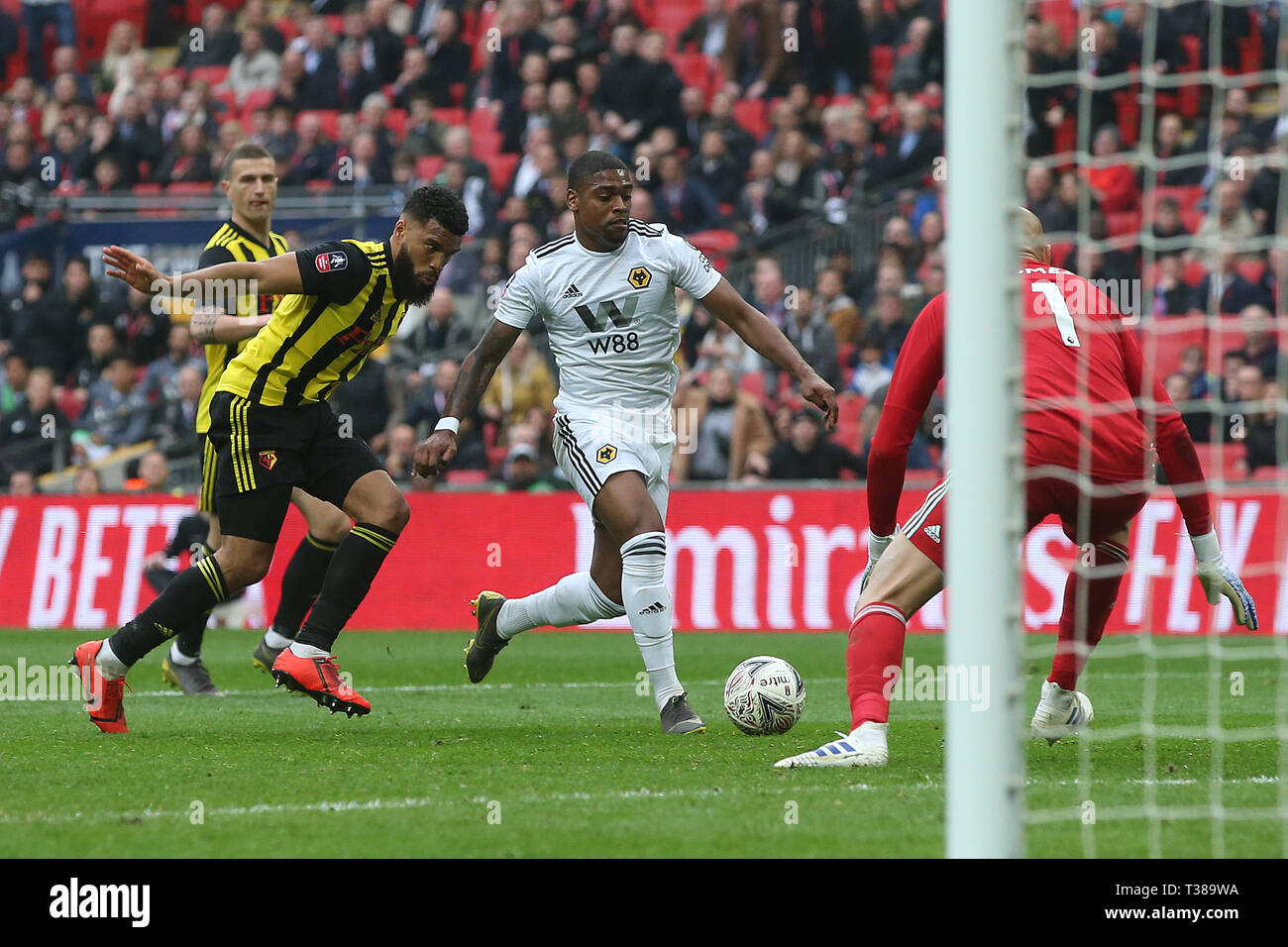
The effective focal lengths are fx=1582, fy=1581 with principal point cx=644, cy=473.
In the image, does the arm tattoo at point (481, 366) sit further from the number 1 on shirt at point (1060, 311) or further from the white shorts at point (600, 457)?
the number 1 on shirt at point (1060, 311)

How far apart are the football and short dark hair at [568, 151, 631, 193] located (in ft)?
7.15

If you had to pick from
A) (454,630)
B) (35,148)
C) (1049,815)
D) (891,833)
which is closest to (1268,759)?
(1049,815)

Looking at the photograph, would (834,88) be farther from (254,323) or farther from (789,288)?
(254,323)

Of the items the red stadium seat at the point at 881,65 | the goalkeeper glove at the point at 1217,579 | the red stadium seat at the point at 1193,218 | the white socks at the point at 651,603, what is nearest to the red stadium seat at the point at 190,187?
the red stadium seat at the point at 881,65

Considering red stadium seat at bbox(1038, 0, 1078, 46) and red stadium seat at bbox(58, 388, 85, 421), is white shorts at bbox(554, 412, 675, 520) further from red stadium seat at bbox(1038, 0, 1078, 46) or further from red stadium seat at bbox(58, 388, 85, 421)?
red stadium seat at bbox(1038, 0, 1078, 46)

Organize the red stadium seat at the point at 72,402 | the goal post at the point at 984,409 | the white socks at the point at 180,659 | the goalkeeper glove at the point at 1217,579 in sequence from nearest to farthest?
1. the goal post at the point at 984,409
2. the goalkeeper glove at the point at 1217,579
3. the white socks at the point at 180,659
4. the red stadium seat at the point at 72,402

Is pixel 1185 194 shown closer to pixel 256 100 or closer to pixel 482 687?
pixel 482 687

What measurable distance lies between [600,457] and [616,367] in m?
0.50

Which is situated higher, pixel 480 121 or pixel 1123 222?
pixel 480 121

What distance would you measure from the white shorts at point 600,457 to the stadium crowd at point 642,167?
20.0ft

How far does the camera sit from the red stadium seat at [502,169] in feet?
56.4

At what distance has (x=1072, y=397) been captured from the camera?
558 cm

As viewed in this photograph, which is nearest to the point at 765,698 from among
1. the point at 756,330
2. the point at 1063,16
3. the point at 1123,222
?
the point at 756,330
